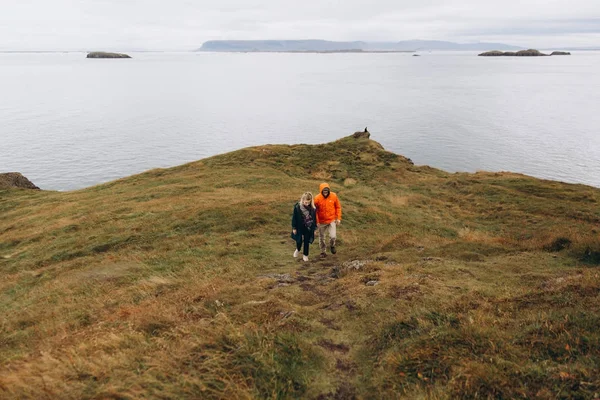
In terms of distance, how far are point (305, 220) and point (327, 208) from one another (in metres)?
1.25

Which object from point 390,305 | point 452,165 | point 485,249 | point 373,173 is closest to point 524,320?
point 390,305

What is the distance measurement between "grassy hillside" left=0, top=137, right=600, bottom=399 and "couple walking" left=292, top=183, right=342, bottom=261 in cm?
115

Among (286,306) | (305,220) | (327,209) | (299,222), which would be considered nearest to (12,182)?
(299,222)

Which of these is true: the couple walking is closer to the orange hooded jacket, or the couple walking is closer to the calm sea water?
the orange hooded jacket

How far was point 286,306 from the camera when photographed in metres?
10.3

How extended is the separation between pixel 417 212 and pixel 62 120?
4439 inches

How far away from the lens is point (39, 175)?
6519 cm

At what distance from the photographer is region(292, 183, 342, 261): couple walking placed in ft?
53.9

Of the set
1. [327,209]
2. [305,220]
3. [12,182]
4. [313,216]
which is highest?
[327,209]

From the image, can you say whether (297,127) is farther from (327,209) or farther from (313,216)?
(313,216)

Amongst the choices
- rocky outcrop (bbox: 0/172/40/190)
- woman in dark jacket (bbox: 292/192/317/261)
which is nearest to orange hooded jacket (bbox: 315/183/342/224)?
woman in dark jacket (bbox: 292/192/317/261)

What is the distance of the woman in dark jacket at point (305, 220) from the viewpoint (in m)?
16.3

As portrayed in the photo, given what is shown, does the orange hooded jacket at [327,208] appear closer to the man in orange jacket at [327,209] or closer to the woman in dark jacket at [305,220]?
the man in orange jacket at [327,209]

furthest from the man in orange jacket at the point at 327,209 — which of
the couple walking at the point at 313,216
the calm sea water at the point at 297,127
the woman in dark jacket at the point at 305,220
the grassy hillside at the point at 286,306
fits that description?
the calm sea water at the point at 297,127
